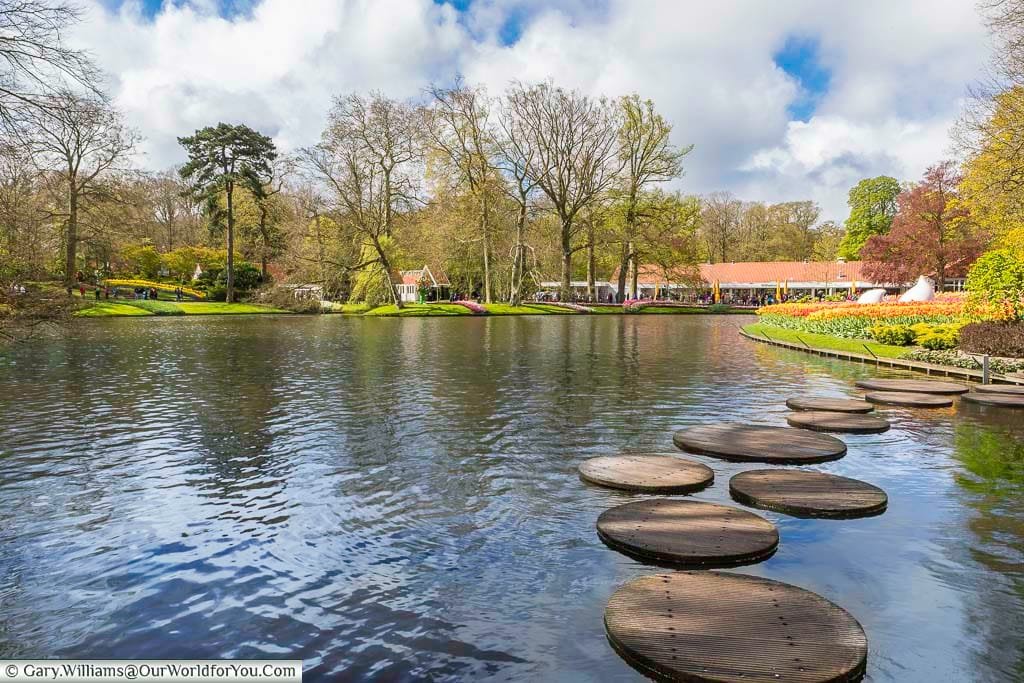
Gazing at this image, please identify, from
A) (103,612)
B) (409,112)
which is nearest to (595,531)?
(103,612)

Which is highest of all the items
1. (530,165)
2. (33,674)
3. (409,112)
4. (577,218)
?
(409,112)

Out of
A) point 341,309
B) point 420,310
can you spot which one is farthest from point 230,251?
point 420,310

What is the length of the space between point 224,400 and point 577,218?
Answer: 52168 mm

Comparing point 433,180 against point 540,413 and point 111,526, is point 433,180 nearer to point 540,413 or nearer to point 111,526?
point 540,413

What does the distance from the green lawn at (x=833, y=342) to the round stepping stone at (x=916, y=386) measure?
5.62 metres

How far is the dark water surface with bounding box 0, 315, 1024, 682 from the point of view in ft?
15.1

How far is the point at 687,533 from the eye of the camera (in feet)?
20.8

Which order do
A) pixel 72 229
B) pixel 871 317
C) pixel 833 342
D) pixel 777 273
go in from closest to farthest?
pixel 833 342, pixel 871 317, pixel 72 229, pixel 777 273

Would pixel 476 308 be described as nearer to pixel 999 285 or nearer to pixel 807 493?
pixel 999 285

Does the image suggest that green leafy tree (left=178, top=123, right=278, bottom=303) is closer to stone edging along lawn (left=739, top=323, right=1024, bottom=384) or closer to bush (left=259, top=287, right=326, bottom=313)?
bush (left=259, top=287, right=326, bottom=313)

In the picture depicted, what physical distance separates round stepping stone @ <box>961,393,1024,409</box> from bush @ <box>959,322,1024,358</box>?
4.90 m

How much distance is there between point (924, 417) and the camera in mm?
12555

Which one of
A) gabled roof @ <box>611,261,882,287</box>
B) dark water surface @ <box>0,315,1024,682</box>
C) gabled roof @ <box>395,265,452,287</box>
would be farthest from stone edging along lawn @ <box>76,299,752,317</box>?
dark water surface @ <box>0,315,1024,682</box>

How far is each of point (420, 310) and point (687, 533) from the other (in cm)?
4898
